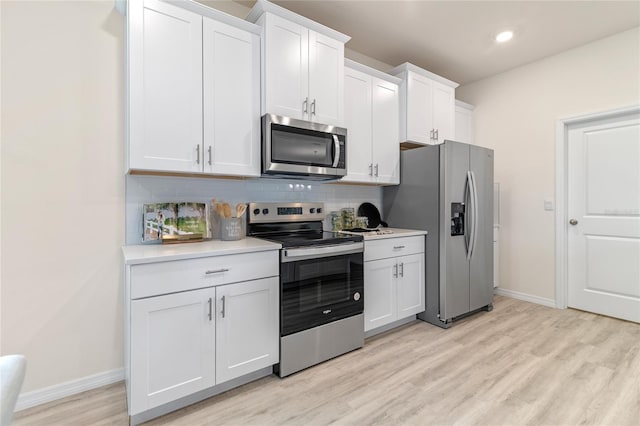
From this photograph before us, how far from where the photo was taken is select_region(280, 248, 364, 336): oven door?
6.59ft

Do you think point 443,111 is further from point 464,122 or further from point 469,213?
point 469,213

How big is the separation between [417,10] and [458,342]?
284 cm

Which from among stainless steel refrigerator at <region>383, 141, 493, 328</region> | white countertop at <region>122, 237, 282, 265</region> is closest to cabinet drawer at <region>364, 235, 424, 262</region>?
stainless steel refrigerator at <region>383, 141, 493, 328</region>

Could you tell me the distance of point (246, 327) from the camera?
1.86 meters

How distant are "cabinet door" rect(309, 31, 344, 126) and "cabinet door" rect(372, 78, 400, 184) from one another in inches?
20.3

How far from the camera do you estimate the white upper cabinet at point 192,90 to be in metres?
1.81

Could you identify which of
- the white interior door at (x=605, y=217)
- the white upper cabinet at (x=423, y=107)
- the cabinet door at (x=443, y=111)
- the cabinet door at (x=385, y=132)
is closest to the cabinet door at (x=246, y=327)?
the cabinet door at (x=385, y=132)

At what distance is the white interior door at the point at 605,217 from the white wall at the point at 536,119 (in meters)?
0.20

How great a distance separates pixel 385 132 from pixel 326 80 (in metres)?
0.87

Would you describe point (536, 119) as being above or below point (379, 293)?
above

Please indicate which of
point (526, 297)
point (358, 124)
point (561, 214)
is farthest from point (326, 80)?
point (526, 297)

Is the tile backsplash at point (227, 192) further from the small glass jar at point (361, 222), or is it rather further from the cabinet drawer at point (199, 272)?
the cabinet drawer at point (199, 272)

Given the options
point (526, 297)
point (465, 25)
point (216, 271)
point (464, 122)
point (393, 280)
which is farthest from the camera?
point (464, 122)

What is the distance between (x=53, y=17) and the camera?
1.81 m
